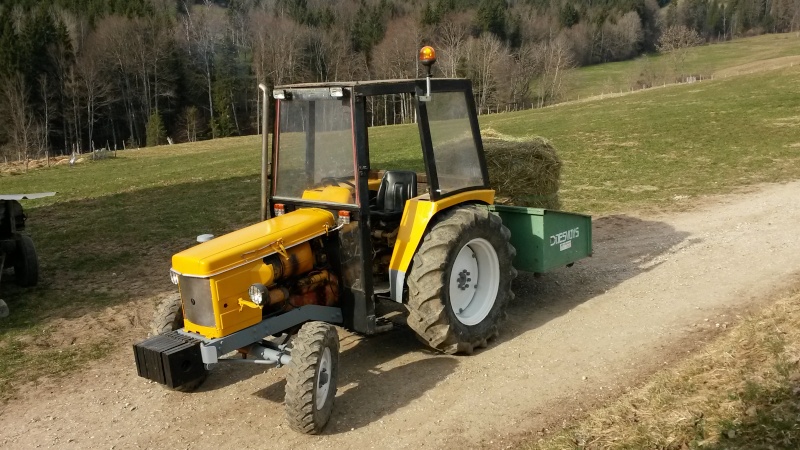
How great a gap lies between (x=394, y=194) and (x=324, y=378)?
202 cm

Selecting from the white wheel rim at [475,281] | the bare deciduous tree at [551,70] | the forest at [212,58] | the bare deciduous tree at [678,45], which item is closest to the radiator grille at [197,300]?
the white wheel rim at [475,281]

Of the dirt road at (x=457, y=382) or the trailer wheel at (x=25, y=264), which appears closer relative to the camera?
the dirt road at (x=457, y=382)

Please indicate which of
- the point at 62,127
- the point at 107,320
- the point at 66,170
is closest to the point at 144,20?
the point at 62,127

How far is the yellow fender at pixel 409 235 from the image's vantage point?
618cm

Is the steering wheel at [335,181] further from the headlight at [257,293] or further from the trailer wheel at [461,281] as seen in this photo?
the headlight at [257,293]

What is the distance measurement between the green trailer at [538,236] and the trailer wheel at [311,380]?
269 centimetres

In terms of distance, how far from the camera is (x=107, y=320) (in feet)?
26.5

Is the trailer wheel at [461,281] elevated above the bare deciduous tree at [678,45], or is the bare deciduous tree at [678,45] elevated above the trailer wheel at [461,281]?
the bare deciduous tree at [678,45]

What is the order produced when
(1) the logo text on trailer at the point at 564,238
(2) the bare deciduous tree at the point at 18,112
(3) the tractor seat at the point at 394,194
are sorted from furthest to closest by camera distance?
(2) the bare deciduous tree at the point at 18,112 → (1) the logo text on trailer at the point at 564,238 → (3) the tractor seat at the point at 394,194

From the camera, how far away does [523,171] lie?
8852mm

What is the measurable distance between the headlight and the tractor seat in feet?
5.26

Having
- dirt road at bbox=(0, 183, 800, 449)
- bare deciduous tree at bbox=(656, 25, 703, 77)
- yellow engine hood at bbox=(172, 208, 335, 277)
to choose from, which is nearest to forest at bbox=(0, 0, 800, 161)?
bare deciduous tree at bbox=(656, 25, 703, 77)

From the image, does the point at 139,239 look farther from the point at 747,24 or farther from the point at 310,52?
the point at 747,24

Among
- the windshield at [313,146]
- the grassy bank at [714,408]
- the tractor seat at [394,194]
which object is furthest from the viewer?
the tractor seat at [394,194]
